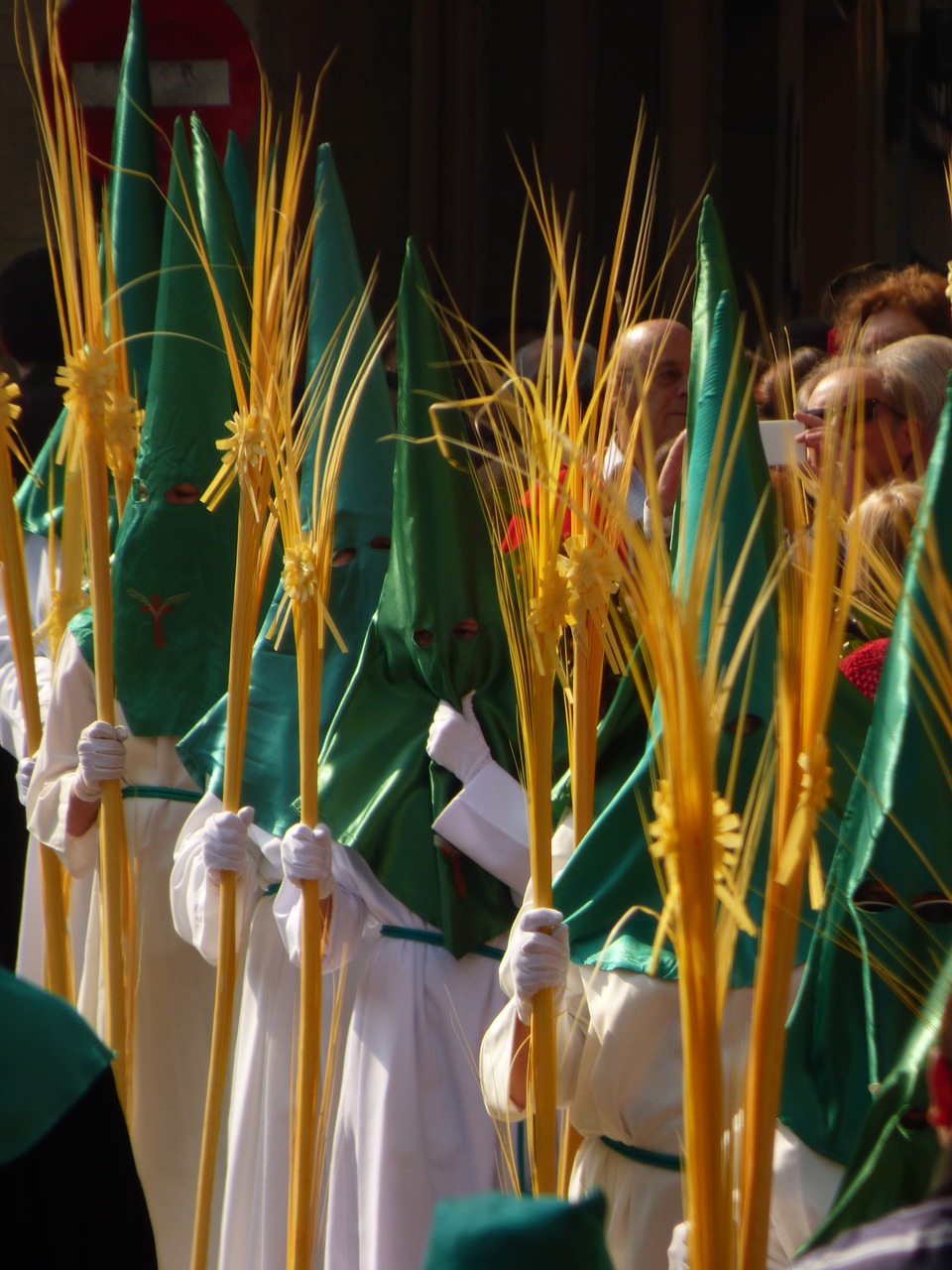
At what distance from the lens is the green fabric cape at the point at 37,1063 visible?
1.88 meters

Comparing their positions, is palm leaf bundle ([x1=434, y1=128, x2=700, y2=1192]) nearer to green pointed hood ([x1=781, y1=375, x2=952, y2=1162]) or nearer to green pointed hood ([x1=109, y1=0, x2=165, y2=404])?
green pointed hood ([x1=781, y1=375, x2=952, y2=1162])

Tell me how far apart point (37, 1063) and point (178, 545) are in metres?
2.68

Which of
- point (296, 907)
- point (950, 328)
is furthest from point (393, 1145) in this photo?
point (950, 328)

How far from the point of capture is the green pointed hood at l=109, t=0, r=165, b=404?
4.82 metres

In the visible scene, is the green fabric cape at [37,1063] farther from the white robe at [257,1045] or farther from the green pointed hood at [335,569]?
the green pointed hood at [335,569]

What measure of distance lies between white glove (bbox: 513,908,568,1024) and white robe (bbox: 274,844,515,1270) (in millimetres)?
973

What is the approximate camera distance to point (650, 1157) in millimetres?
3023

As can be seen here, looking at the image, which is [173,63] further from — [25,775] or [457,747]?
[457,747]

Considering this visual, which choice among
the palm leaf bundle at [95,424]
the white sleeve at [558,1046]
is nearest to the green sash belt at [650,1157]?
the white sleeve at [558,1046]

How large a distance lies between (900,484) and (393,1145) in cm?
168

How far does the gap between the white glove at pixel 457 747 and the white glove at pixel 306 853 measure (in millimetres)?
343

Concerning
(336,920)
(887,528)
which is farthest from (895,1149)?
(336,920)

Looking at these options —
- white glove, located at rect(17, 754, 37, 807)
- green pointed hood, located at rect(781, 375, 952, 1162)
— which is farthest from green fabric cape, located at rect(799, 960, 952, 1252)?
white glove, located at rect(17, 754, 37, 807)

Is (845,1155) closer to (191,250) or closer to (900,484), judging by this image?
(900,484)
